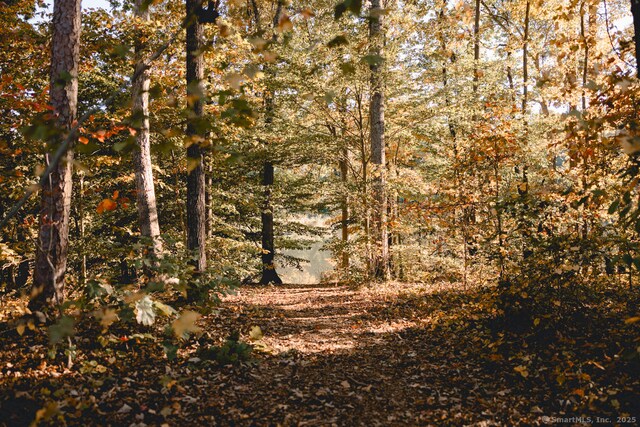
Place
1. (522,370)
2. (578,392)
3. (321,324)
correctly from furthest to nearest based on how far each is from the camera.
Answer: (321,324) → (522,370) → (578,392)

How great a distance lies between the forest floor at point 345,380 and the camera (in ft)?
11.1

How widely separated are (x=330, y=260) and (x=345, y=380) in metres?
7.07

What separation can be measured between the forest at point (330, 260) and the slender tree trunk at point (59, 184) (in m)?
0.03

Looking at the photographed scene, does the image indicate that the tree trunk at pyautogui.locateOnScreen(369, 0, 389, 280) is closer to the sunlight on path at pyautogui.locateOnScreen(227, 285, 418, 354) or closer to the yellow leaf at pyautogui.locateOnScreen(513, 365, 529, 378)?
the sunlight on path at pyautogui.locateOnScreen(227, 285, 418, 354)

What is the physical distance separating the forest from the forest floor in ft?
0.09

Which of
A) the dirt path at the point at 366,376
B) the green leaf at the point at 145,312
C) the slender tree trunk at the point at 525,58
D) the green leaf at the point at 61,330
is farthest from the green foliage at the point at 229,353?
the slender tree trunk at the point at 525,58

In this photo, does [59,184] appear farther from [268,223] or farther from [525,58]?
[525,58]

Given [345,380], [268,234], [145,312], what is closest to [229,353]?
[145,312]

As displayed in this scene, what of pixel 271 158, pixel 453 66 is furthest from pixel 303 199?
pixel 453 66

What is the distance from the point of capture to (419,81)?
1259cm

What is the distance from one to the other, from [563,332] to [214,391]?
4268 millimetres

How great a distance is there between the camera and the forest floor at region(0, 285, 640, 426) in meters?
3.38

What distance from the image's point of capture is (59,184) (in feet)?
15.8

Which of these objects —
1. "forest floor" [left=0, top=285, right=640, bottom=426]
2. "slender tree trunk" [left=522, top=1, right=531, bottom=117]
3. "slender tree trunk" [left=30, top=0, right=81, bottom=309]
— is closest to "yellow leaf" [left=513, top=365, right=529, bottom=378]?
"forest floor" [left=0, top=285, right=640, bottom=426]
